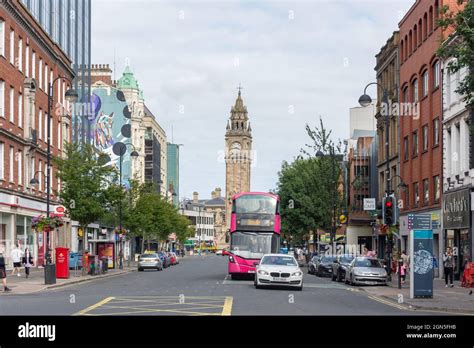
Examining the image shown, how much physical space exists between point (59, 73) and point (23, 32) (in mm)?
12745

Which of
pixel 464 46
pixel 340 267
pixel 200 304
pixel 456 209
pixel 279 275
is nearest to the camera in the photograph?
pixel 464 46

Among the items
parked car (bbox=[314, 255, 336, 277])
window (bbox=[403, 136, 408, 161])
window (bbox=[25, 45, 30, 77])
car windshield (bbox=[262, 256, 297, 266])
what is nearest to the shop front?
parked car (bbox=[314, 255, 336, 277])

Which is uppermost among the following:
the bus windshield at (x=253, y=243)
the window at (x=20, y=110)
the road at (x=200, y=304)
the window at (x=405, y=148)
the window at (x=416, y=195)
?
the window at (x=20, y=110)

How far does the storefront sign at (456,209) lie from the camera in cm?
4372

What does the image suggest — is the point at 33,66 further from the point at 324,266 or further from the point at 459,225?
the point at 459,225

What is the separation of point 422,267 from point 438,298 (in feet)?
4.36

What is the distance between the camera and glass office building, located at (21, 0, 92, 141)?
233ft

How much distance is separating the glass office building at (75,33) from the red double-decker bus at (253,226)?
30633 mm

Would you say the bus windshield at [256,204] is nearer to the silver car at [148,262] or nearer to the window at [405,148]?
the window at [405,148]

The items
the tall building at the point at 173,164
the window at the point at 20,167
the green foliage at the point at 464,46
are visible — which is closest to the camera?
the green foliage at the point at 464,46

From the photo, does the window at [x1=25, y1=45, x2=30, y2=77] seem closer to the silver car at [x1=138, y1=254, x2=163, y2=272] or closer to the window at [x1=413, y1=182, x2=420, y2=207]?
the silver car at [x1=138, y1=254, x2=163, y2=272]

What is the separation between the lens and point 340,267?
4516 centimetres

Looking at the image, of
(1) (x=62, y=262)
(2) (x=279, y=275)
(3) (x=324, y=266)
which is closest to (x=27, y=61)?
(1) (x=62, y=262)

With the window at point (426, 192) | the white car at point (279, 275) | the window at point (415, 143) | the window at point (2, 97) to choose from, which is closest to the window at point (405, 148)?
the window at point (415, 143)
